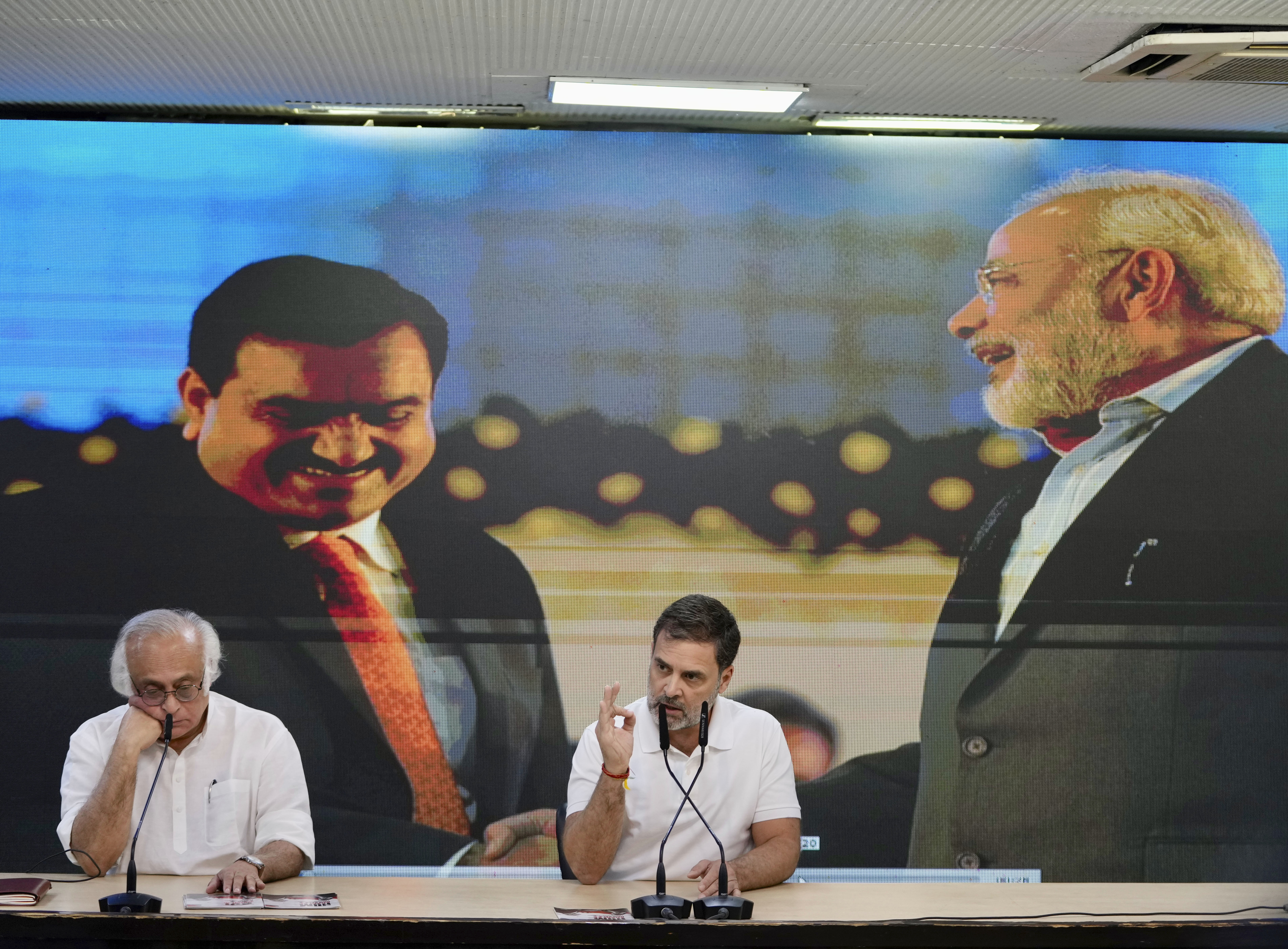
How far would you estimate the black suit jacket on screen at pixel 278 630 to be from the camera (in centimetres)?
420

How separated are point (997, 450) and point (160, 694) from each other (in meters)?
2.73

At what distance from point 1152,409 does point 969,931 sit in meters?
2.48

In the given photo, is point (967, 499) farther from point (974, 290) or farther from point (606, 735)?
point (606, 735)

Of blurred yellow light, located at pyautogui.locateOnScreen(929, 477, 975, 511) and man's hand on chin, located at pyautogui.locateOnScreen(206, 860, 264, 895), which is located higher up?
blurred yellow light, located at pyautogui.locateOnScreen(929, 477, 975, 511)

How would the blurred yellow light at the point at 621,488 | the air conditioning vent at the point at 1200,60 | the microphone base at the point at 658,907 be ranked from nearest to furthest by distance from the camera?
the microphone base at the point at 658,907 < the air conditioning vent at the point at 1200,60 < the blurred yellow light at the point at 621,488

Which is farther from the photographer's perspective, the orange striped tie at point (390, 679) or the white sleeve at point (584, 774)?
the orange striped tie at point (390, 679)

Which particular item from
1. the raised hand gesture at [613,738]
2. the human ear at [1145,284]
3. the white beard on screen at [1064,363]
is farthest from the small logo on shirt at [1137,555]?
the raised hand gesture at [613,738]

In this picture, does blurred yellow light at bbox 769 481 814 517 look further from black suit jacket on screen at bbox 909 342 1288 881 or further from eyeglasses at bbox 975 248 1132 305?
eyeglasses at bbox 975 248 1132 305

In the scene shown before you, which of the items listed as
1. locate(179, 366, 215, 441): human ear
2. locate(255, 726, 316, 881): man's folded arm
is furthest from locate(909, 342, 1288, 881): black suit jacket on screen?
locate(179, 366, 215, 441): human ear

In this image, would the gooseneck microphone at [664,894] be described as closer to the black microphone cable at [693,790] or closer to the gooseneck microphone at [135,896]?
the black microphone cable at [693,790]

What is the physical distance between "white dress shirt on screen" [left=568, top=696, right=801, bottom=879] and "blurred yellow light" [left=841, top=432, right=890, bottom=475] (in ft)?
4.32

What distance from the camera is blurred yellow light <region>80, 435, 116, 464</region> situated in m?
4.20

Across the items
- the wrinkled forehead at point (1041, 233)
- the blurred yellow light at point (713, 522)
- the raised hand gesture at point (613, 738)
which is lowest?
the raised hand gesture at point (613, 738)

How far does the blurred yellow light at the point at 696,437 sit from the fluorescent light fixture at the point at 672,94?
1.01 metres
